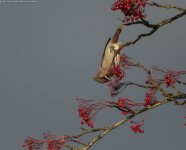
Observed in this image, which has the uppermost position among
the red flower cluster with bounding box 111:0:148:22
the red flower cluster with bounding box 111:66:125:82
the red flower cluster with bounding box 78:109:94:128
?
the red flower cluster with bounding box 111:0:148:22

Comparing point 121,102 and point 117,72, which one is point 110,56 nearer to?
point 117,72

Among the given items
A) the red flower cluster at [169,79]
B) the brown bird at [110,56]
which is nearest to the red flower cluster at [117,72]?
the brown bird at [110,56]

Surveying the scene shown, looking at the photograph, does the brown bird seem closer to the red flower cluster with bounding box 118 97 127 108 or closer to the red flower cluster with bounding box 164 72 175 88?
the red flower cluster with bounding box 118 97 127 108

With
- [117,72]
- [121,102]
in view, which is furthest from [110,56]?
[121,102]

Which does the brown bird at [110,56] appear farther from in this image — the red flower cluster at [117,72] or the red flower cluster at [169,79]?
the red flower cluster at [169,79]

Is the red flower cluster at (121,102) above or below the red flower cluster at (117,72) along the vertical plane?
below

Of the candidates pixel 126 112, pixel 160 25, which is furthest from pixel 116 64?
pixel 160 25

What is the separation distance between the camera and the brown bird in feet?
39.5

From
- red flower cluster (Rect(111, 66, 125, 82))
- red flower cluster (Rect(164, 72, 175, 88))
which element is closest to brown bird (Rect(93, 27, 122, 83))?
red flower cluster (Rect(111, 66, 125, 82))

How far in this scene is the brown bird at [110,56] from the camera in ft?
39.5

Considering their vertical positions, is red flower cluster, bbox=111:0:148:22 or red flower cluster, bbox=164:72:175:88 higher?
red flower cluster, bbox=111:0:148:22

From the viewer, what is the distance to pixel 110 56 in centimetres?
1205

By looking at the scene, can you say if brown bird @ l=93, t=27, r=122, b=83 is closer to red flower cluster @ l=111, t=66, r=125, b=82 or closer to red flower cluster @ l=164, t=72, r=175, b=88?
red flower cluster @ l=111, t=66, r=125, b=82

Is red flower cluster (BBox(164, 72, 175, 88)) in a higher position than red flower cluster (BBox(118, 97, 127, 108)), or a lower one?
higher
